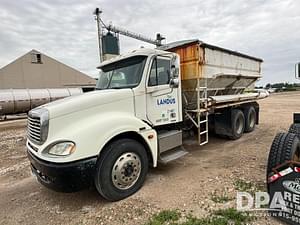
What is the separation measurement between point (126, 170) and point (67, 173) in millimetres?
963

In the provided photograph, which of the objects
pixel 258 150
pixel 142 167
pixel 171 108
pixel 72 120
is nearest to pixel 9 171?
pixel 72 120

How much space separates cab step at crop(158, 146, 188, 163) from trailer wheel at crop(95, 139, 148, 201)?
1.79 feet

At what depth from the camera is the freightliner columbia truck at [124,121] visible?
303cm

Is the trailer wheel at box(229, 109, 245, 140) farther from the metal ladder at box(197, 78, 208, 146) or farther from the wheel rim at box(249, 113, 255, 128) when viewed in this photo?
the metal ladder at box(197, 78, 208, 146)

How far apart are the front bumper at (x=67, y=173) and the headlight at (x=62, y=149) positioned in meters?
0.15

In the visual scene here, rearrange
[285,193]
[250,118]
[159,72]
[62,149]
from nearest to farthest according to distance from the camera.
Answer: [285,193] → [62,149] → [159,72] → [250,118]

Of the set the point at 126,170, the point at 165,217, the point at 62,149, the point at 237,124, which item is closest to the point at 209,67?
the point at 237,124

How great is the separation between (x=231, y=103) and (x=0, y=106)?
15.8m

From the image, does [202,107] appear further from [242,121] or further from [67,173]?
[67,173]

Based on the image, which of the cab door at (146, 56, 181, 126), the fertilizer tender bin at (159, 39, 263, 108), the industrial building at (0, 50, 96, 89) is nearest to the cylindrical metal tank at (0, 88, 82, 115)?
the industrial building at (0, 50, 96, 89)

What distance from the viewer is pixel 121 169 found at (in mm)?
3441

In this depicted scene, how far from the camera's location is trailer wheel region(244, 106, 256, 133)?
25.9 ft

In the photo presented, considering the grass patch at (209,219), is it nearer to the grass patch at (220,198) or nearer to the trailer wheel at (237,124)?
the grass patch at (220,198)

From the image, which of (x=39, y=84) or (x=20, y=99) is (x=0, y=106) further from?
(x=39, y=84)
